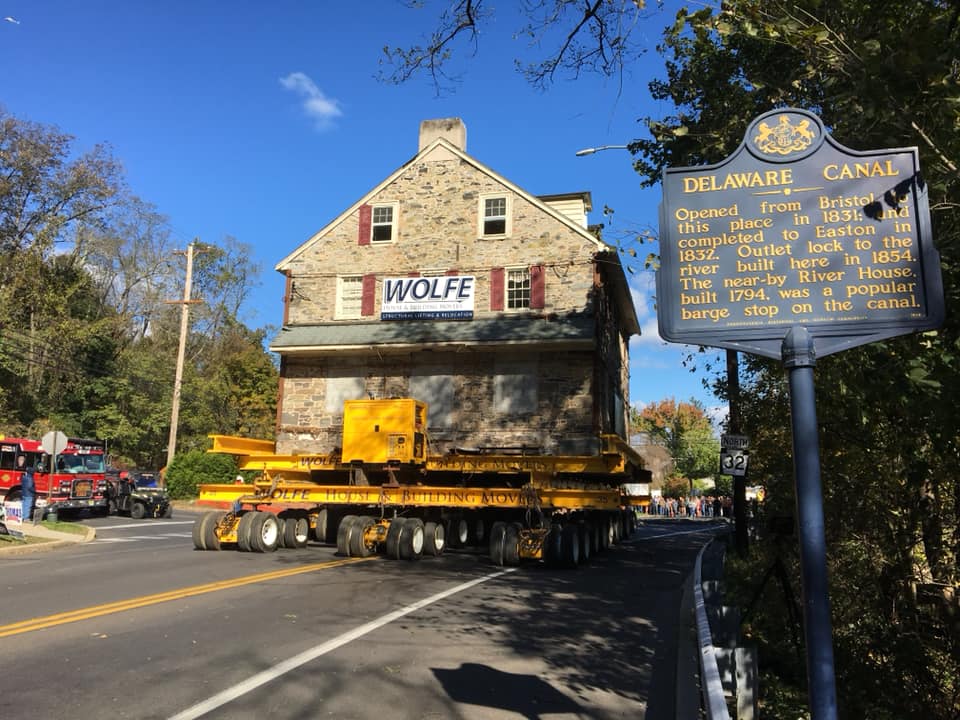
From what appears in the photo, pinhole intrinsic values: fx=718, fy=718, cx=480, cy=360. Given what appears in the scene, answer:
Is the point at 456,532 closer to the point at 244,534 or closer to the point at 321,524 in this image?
the point at 321,524

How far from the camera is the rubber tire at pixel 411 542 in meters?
14.8

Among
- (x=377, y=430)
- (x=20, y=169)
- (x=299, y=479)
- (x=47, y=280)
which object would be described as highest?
(x=20, y=169)

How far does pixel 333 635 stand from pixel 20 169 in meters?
40.0

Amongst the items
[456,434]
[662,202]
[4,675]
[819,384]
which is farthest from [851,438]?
[456,434]

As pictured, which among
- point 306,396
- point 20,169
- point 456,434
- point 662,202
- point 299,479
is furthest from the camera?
point 20,169

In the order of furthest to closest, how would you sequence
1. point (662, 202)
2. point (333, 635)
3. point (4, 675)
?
point (333, 635), point (4, 675), point (662, 202)

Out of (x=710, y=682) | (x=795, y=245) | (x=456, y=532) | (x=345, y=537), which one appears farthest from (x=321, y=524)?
(x=795, y=245)

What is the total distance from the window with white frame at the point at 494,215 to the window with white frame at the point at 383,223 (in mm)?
3386

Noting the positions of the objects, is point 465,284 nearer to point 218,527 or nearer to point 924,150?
point 218,527

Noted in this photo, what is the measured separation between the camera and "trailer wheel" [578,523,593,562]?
632 inches

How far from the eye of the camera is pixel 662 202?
423 cm

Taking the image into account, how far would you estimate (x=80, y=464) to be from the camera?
1020 inches

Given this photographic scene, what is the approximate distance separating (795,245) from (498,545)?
458 inches

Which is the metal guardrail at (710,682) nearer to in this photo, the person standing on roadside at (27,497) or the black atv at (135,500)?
the person standing on roadside at (27,497)
